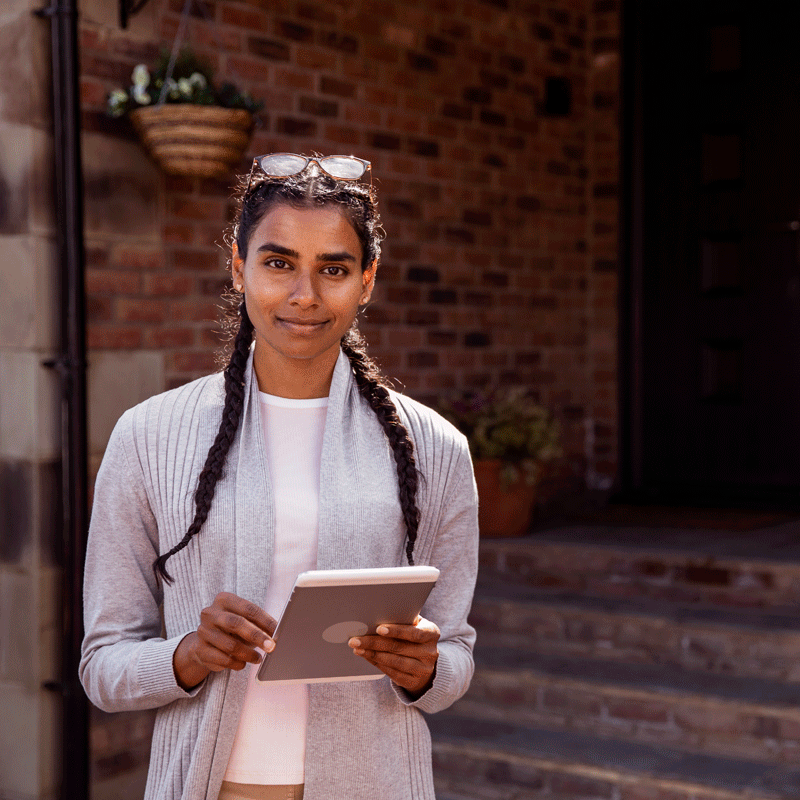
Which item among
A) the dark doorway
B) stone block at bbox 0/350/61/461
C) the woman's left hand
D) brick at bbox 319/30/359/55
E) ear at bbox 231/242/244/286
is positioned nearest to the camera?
the woman's left hand

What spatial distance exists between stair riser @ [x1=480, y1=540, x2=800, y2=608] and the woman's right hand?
3000mm

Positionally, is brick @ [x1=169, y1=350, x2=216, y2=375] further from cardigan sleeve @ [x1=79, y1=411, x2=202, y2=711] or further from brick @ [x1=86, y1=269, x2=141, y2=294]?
cardigan sleeve @ [x1=79, y1=411, x2=202, y2=711]

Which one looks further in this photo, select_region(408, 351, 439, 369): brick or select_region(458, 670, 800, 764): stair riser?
select_region(408, 351, 439, 369): brick

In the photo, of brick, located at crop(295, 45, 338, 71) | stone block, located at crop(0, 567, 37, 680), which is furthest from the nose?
brick, located at crop(295, 45, 338, 71)

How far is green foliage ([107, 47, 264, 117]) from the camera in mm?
3424

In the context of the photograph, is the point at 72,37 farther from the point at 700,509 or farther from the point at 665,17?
the point at 700,509

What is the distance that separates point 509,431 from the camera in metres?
4.55

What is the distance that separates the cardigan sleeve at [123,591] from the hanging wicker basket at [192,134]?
6.80 feet

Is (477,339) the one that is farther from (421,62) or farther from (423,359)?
(421,62)

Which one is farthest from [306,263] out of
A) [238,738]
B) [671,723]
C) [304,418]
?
[671,723]

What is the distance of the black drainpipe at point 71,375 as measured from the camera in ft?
10.7

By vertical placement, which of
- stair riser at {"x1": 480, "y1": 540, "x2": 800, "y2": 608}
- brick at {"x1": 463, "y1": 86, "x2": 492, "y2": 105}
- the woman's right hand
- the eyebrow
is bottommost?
stair riser at {"x1": 480, "y1": 540, "x2": 800, "y2": 608}

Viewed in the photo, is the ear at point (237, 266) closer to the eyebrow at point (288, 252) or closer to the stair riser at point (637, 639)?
the eyebrow at point (288, 252)

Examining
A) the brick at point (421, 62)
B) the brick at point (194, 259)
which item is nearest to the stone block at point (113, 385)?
the brick at point (194, 259)
